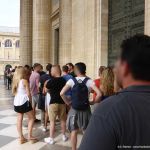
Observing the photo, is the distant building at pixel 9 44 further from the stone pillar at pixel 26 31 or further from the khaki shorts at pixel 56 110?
the khaki shorts at pixel 56 110

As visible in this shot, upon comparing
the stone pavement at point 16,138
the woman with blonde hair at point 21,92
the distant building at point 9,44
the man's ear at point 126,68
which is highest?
the distant building at point 9,44

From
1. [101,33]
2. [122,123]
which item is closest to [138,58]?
[122,123]

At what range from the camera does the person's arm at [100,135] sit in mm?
1406

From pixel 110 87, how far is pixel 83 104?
50 centimetres

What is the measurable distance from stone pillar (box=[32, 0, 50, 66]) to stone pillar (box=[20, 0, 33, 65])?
3.67 meters

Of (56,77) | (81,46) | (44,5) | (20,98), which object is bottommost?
(20,98)

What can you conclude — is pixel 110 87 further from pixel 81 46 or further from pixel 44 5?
pixel 44 5

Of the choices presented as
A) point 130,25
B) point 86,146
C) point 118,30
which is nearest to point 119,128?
point 86,146

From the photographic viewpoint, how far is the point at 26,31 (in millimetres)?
21844

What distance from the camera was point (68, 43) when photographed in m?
15.1

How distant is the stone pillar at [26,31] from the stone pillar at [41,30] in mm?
3673

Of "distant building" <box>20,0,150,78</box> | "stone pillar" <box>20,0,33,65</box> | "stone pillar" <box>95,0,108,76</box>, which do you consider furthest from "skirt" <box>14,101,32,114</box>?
"stone pillar" <box>20,0,33,65</box>

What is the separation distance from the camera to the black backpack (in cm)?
535

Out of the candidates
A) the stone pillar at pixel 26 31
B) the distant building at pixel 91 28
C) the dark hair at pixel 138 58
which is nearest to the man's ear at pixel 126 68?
the dark hair at pixel 138 58
